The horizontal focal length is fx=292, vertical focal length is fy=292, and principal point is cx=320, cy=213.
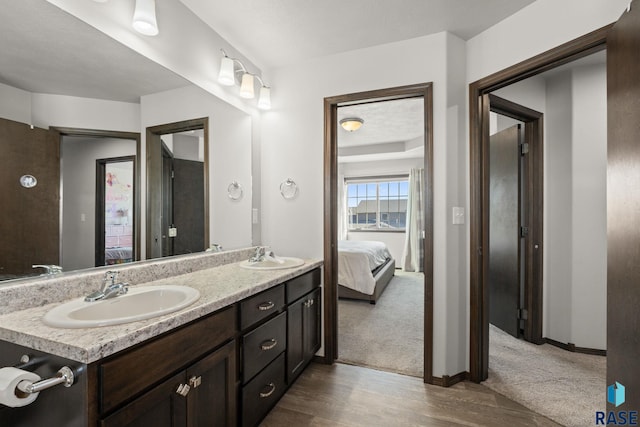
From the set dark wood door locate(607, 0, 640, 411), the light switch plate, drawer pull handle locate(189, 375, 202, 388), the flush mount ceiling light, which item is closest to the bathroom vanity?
drawer pull handle locate(189, 375, 202, 388)

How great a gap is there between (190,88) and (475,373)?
9.01 feet

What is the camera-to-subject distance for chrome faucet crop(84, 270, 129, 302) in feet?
3.74

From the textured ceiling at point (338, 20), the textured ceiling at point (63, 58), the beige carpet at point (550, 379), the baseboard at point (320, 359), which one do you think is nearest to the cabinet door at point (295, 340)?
the baseboard at point (320, 359)

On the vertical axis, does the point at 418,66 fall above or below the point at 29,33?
above

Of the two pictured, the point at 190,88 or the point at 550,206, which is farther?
the point at 550,206

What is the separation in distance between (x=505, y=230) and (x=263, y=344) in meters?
2.59

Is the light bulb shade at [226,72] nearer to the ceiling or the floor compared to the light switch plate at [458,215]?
nearer to the ceiling

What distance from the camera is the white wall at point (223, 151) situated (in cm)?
177

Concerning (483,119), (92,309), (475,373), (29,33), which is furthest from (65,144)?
(475,373)

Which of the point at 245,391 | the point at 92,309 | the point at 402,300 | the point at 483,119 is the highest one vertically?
the point at 483,119

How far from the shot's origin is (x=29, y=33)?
1.11 m

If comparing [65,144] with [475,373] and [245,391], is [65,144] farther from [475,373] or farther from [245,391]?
[475,373]

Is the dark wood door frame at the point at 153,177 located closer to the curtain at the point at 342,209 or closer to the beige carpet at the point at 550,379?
the beige carpet at the point at 550,379

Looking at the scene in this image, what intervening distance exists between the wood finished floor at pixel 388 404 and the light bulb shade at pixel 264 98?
86.2 inches
